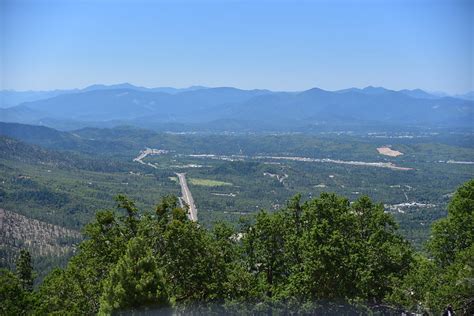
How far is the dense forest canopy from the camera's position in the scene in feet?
47.9

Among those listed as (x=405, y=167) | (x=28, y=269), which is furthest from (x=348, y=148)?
(x=28, y=269)

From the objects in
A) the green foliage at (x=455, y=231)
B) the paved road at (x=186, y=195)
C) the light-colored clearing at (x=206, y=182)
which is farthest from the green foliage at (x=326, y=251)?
the light-colored clearing at (x=206, y=182)

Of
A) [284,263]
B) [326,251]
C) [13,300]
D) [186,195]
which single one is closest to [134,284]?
[13,300]

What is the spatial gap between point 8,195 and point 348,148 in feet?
416

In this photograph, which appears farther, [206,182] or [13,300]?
[206,182]

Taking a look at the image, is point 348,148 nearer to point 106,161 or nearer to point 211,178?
point 211,178

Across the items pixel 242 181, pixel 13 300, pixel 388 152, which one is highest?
pixel 13 300

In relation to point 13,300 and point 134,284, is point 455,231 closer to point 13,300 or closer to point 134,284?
point 134,284

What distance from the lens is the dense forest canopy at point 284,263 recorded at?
14.6 metres

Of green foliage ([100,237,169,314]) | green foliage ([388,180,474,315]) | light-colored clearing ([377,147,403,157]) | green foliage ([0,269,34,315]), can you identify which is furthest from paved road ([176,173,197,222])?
light-colored clearing ([377,147,403,157])

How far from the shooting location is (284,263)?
55.6 feet

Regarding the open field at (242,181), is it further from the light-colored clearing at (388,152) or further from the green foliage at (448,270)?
the green foliage at (448,270)

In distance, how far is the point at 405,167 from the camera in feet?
475

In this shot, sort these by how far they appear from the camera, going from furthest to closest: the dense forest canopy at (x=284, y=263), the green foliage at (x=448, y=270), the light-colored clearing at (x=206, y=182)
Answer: the light-colored clearing at (x=206, y=182) < the dense forest canopy at (x=284, y=263) < the green foliage at (x=448, y=270)
